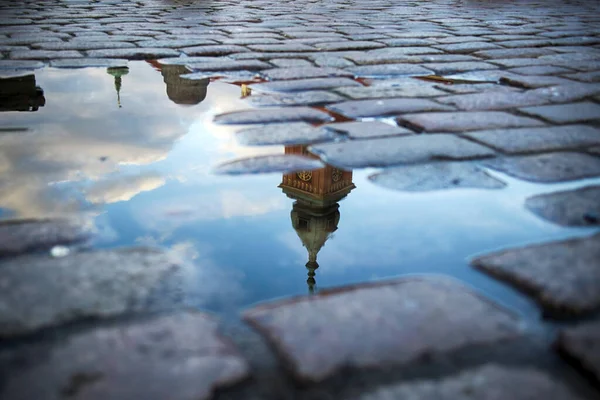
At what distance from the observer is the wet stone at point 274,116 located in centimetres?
247

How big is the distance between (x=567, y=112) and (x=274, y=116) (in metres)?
1.25

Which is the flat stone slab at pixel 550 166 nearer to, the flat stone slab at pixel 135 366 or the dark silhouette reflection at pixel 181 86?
the flat stone slab at pixel 135 366

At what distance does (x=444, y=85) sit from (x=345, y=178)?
164cm

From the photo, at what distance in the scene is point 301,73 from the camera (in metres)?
3.44

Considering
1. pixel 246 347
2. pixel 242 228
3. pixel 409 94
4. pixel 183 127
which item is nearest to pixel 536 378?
pixel 246 347

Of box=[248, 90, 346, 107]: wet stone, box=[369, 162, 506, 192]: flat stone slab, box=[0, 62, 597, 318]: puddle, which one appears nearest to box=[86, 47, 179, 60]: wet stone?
box=[248, 90, 346, 107]: wet stone

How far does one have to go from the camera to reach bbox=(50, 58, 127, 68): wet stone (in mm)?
3591

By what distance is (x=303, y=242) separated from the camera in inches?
55.3

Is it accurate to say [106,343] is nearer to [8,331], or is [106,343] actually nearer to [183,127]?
[8,331]

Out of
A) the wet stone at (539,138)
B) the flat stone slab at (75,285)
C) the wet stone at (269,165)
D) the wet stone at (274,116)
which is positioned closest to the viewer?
the flat stone slab at (75,285)

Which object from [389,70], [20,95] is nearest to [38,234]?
[20,95]

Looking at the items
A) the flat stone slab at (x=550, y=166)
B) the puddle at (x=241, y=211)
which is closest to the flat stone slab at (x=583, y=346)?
the puddle at (x=241, y=211)

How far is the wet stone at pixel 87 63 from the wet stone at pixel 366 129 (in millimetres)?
1863

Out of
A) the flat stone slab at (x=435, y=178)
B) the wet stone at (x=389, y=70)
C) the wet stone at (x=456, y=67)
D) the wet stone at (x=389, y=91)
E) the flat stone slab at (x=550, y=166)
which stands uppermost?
the flat stone slab at (x=550, y=166)
